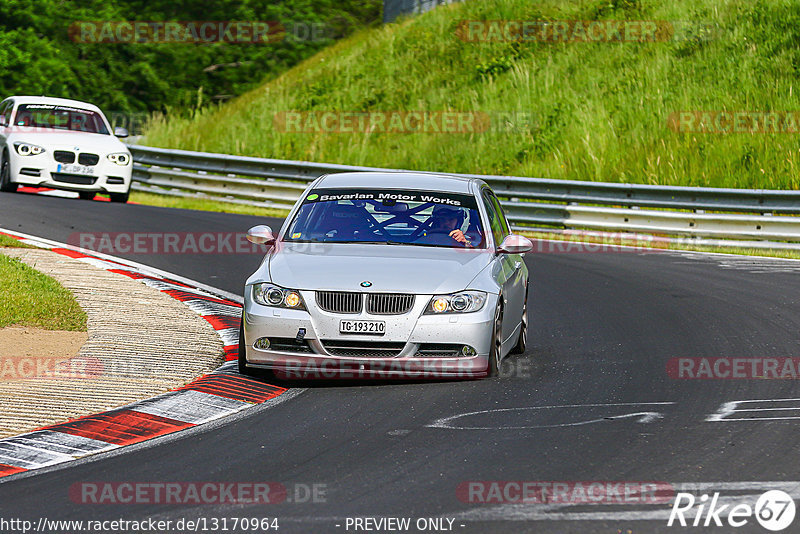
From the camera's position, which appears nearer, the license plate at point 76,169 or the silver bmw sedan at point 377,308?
the silver bmw sedan at point 377,308

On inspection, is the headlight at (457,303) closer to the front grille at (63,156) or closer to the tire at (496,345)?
the tire at (496,345)

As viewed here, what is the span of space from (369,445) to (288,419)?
0.87m

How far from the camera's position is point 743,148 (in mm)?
24969

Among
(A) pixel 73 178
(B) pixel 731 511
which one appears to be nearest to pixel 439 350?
(B) pixel 731 511

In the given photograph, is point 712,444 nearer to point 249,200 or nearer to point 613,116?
point 249,200

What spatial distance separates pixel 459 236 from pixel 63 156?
44.1 feet

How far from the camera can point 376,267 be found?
909 cm

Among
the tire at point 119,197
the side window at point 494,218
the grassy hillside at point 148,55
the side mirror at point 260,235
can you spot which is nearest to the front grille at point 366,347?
the side mirror at point 260,235

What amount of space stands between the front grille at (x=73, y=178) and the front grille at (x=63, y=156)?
234mm

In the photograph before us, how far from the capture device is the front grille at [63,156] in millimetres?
21688

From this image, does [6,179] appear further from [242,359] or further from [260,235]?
[242,359]

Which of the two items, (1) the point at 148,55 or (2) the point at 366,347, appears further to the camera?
(1) the point at 148,55

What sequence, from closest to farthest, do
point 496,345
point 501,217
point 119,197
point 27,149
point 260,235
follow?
point 496,345, point 260,235, point 501,217, point 27,149, point 119,197

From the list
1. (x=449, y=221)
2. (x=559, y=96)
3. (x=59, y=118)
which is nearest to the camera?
(x=449, y=221)
